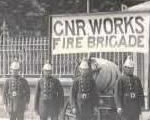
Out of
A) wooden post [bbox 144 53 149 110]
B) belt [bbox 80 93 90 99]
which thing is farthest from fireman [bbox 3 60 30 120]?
wooden post [bbox 144 53 149 110]

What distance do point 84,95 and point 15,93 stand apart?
1.84m

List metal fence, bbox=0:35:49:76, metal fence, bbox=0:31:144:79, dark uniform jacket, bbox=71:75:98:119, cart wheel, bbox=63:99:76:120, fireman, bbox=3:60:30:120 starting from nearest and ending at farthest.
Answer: dark uniform jacket, bbox=71:75:98:119 < fireman, bbox=3:60:30:120 < cart wheel, bbox=63:99:76:120 < metal fence, bbox=0:31:144:79 < metal fence, bbox=0:35:49:76

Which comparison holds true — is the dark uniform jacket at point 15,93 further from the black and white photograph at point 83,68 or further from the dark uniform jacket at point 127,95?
the dark uniform jacket at point 127,95

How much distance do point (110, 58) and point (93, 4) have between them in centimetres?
972

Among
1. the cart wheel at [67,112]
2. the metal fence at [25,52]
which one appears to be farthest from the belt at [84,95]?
the metal fence at [25,52]

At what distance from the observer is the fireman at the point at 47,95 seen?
1493cm

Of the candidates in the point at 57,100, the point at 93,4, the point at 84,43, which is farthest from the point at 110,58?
the point at 93,4

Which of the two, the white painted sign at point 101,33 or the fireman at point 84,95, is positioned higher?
the white painted sign at point 101,33

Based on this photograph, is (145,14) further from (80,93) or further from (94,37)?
(80,93)

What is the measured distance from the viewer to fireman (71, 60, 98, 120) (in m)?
14.5

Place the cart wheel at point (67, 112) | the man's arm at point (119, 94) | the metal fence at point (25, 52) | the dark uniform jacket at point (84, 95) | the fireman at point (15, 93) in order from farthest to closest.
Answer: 1. the metal fence at point (25, 52)
2. the cart wheel at point (67, 112)
3. the fireman at point (15, 93)
4. the dark uniform jacket at point (84, 95)
5. the man's arm at point (119, 94)

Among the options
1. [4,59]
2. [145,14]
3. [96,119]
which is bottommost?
[96,119]

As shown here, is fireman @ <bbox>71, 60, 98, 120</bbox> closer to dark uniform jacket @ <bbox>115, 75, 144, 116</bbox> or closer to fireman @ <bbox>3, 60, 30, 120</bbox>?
dark uniform jacket @ <bbox>115, 75, 144, 116</bbox>

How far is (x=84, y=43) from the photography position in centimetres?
1580
